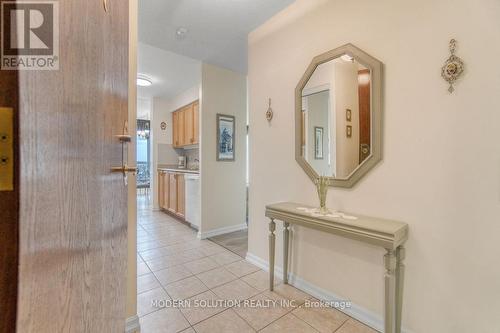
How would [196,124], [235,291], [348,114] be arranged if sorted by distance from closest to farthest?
[348,114], [235,291], [196,124]

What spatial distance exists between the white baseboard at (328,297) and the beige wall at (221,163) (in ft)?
3.76

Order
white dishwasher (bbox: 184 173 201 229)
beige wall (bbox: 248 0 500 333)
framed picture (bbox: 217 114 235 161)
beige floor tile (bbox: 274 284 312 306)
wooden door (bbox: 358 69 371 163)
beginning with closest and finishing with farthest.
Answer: beige wall (bbox: 248 0 500 333)
wooden door (bbox: 358 69 371 163)
beige floor tile (bbox: 274 284 312 306)
framed picture (bbox: 217 114 235 161)
white dishwasher (bbox: 184 173 201 229)

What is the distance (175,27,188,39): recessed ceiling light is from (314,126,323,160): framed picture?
1762mm

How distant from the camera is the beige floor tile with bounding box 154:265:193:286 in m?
2.10

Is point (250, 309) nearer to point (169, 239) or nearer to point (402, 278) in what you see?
point (402, 278)

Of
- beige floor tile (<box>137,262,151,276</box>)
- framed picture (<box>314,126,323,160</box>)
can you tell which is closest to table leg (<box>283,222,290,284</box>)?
framed picture (<box>314,126,323,160</box>)

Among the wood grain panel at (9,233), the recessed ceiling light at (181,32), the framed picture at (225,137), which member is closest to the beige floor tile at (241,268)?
the framed picture at (225,137)

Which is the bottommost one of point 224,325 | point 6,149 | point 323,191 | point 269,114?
point 224,325

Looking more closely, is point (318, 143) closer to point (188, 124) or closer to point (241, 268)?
point (241, 268)

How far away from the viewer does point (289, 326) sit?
4.99 ft

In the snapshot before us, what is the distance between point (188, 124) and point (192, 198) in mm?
1625

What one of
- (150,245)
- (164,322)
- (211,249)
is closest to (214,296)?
(164,322)

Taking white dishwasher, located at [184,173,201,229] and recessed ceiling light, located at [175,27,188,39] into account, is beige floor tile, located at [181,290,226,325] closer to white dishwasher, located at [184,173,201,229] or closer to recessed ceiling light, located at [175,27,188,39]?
white dishwasher, located at [184,173,201,229]

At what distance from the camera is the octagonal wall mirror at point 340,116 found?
5.02ft
